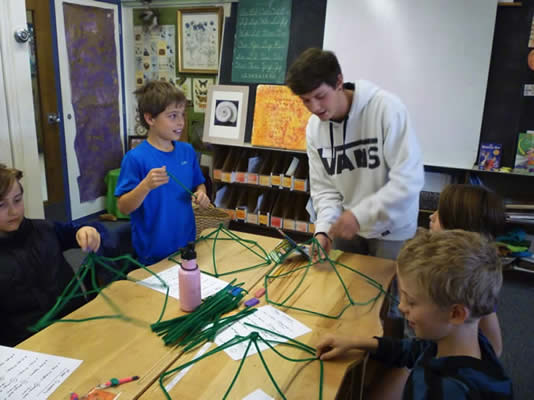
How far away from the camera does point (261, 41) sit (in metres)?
3.61

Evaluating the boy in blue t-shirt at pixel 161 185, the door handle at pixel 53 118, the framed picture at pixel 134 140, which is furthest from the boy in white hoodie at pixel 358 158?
the framed picture at pixel 134 140

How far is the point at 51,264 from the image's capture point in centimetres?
149

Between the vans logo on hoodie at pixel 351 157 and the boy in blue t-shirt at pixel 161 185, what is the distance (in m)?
0.56

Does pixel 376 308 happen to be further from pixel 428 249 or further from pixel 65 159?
pixel 65 159

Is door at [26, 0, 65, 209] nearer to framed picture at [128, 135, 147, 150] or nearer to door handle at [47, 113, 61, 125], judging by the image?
door handle at [47, 113, 61, 125]

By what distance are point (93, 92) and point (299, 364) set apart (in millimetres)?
3780

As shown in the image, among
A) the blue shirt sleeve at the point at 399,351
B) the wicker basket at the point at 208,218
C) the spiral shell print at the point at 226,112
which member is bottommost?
the wicker basket at the point at 208,218

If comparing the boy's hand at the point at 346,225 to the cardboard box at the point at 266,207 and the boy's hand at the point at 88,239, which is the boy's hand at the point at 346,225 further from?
the cardboard box at the point at 266,207

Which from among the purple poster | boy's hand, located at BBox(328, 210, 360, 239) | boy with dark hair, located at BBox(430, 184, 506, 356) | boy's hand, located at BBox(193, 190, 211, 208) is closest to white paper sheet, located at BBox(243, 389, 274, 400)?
boy's hand, located at BBox(328, 210, 360, 239)

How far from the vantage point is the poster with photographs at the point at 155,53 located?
4.21m

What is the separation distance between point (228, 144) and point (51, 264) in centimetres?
233

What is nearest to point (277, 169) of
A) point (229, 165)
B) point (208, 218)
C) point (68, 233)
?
point (229, 165)

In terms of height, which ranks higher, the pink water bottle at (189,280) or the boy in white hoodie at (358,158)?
the boy in white hoodie at (358,158)

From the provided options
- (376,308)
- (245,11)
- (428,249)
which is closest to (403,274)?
(428,249)
